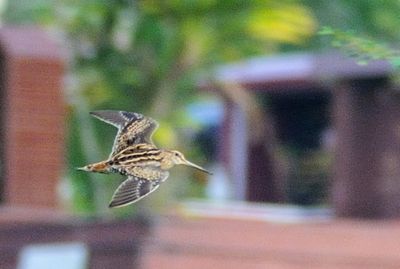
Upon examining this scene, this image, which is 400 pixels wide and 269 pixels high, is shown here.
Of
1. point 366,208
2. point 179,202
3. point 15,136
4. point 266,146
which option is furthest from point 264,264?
point 266,146

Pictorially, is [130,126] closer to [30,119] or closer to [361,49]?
[361,49]

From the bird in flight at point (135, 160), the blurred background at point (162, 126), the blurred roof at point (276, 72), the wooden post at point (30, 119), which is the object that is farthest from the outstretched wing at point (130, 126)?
the blurred roof at point (276, 72)

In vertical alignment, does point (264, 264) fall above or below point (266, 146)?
below

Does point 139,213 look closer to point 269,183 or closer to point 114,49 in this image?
point 114,49

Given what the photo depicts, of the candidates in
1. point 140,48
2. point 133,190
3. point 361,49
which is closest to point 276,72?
point 140,48

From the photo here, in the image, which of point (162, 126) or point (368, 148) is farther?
point (368, 148)
